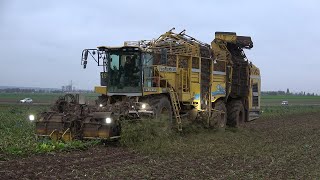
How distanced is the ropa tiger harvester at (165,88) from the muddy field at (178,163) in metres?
1.06

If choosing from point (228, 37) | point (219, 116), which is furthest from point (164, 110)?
point (228, 37)

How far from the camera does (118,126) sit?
42.2 ft

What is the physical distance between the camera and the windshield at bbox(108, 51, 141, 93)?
49.4 ft

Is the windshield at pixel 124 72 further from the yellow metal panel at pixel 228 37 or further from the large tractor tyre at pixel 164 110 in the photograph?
the yellow metal panel at pixel 228 37

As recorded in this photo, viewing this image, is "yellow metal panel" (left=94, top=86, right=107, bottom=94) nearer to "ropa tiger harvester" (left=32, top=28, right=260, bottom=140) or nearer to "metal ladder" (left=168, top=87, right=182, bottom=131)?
"ropa tiger harvester" (left=32, top=28, right=260, bottom=140)

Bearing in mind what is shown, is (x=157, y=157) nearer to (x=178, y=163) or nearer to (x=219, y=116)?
(x=178, y=163)

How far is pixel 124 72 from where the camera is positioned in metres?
15.4

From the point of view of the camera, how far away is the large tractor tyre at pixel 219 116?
18328mm

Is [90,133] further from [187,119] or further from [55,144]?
[187,119]

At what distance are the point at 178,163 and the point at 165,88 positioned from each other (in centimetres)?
562

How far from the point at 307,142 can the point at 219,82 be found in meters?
4.97

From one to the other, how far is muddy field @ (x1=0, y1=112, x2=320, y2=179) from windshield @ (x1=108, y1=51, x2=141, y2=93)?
2.42 m

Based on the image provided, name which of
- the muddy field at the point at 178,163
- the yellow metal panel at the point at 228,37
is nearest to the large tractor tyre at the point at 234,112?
the yellow metal panel at the point at 228,37

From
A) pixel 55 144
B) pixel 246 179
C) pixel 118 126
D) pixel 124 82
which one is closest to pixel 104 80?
pixel 124 82
